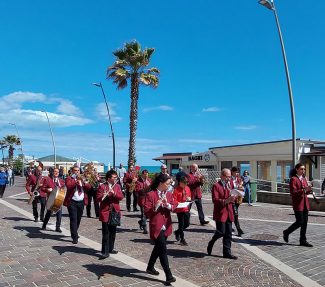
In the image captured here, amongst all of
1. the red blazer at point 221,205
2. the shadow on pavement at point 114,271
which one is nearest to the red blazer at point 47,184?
the shadow on pavement at point 114,271

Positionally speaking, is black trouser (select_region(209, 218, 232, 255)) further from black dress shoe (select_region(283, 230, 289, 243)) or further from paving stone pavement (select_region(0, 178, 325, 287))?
black dress shoe (select_region(283, 230, 289, 243))

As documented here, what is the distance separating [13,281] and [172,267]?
268cm

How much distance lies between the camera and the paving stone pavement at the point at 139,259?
6469 millimetres

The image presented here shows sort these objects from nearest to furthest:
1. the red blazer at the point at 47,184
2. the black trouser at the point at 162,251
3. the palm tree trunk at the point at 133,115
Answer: the black trouser at the point at 162,251
the red blazer at the point at 47,184
the palm tree trunk at the point at 133,115

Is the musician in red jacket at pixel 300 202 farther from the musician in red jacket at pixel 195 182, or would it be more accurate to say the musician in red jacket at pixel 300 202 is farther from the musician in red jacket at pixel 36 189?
the musician in red jacket at pixel 36 189

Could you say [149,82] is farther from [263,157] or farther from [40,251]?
[40,251]

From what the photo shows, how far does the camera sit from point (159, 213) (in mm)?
6523

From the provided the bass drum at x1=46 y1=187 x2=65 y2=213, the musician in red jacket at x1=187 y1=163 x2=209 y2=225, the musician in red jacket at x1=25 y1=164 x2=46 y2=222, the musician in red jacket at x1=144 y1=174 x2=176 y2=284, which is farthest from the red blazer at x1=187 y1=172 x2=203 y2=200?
the musician in red jacket at x1=144 y1=174 x2=176 y2=284

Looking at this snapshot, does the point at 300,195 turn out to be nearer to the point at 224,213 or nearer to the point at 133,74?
the point at 224,213

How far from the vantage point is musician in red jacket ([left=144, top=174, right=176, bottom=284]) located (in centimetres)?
637

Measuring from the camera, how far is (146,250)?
868cm

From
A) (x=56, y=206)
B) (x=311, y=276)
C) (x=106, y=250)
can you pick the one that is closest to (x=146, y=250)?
(x=106, y=250)

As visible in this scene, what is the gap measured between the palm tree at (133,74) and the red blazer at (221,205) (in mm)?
21396

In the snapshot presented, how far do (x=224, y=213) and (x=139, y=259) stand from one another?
74.6 inches
